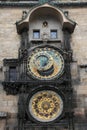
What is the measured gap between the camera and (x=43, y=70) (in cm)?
1199

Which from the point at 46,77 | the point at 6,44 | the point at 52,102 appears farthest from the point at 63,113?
the point at 6,44

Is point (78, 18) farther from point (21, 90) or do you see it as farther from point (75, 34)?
point (21, 90)

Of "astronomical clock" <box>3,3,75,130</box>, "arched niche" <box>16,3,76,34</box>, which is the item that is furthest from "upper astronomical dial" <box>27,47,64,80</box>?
"arched niche" <box>16,3,76,34</box>

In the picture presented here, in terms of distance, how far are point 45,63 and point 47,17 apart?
1909mm

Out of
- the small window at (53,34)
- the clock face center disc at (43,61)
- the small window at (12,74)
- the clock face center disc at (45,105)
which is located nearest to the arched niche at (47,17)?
the small window at (53,34)

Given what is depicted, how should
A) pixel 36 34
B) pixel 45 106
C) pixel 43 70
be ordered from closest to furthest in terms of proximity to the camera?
pixel 45 106 < pixel 43 70 < pixel 36 34

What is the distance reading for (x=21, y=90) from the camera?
1166cm

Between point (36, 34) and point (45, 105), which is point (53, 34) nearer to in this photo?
point (36, 34)

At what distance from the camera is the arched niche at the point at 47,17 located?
1255 cm

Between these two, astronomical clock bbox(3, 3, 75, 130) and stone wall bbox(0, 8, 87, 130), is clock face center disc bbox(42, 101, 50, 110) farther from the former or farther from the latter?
stone wall bbox(0, 8, 87, 130)

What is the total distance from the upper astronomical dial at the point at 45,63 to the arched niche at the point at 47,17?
957mm

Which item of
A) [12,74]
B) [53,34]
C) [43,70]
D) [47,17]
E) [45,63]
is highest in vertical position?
[47,17]

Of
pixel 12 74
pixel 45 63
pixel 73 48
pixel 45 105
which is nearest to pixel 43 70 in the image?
pixel 45 63

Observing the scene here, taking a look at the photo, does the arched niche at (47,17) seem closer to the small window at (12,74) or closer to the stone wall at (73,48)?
the stone wall at (73,48)
